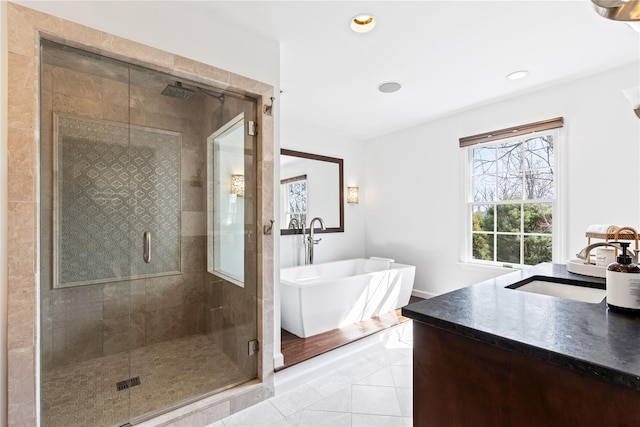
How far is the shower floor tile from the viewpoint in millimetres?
1767

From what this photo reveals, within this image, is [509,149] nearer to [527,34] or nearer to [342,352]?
[527,34]

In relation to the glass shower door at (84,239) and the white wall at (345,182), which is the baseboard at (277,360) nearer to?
the glass shower door at (84,239)

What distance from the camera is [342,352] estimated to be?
2.66m

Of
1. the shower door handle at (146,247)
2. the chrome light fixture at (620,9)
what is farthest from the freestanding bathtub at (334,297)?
the chrome light fixture at (620,9)

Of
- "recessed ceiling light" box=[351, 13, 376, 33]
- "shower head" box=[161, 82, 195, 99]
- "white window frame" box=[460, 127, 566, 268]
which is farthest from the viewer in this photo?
"white window frame" box=[460, 127, 566, 268]

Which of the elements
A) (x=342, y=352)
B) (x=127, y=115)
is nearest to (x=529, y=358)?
(x=342, y=352)

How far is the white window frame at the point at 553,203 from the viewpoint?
2994 mm

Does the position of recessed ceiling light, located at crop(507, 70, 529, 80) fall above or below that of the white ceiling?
below

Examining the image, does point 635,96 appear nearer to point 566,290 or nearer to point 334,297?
point 566,290

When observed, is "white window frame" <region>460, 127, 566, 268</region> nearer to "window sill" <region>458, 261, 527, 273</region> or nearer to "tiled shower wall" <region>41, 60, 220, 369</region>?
"window sill" <region>458, 261, 527, 273</region>

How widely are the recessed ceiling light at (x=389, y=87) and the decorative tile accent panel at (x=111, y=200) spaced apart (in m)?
2.04

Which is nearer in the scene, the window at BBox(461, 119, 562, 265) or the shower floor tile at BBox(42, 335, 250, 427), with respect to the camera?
the shower floor tile at BBox(42, 335, 250, 427)

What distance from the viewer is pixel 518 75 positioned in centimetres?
281

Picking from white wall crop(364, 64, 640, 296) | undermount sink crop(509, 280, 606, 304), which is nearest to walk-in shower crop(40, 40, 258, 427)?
undermount sink crop(509, 280, 606, 304)
